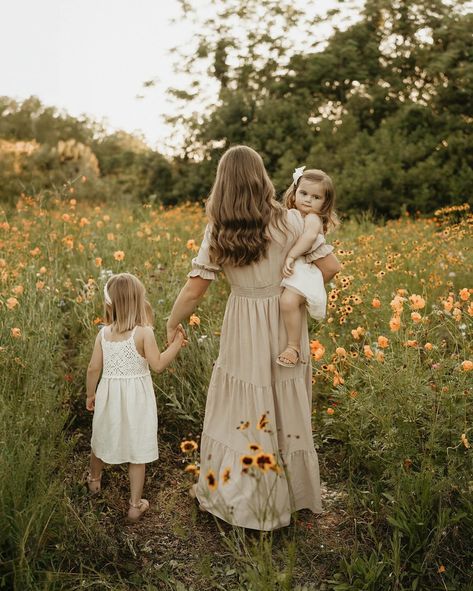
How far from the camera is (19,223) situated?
6578 millimetres

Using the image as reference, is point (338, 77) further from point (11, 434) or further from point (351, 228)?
point (11, 434)

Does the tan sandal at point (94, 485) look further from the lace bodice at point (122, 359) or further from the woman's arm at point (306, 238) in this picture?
the woman's arm at point (306, 238)

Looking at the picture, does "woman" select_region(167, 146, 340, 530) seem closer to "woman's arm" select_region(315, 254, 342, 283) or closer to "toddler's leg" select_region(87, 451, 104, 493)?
"woman's arm" select_region(315, 254, 342, 283)

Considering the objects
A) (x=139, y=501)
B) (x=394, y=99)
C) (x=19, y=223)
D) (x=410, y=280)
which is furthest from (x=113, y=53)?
(x=139, y=501)

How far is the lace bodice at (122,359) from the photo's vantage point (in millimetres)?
2906

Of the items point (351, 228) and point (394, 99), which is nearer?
point (351, 228)

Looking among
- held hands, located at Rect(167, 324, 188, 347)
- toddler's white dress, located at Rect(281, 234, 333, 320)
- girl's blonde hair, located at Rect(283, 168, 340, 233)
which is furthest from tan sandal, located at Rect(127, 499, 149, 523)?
girl's blonde hair, located at Rect(283, 168, 340, 233)

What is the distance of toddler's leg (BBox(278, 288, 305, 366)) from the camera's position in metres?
2.65

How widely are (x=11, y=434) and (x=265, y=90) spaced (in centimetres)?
1222

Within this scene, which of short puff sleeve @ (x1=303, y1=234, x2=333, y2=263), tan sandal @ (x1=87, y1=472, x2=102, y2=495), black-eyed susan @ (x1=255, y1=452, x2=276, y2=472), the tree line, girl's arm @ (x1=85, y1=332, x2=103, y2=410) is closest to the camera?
black-eyed susan @ (x1=255, y1=452, x2=276, y2=472)

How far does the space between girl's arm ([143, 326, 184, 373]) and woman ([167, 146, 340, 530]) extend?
52mm

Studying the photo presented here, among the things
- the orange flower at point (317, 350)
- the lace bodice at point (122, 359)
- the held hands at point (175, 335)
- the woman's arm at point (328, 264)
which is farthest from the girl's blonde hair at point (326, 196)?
the lace bodice at point (122, 359)

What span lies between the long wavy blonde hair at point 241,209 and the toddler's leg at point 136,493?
44.3 inches

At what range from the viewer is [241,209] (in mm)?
2561
